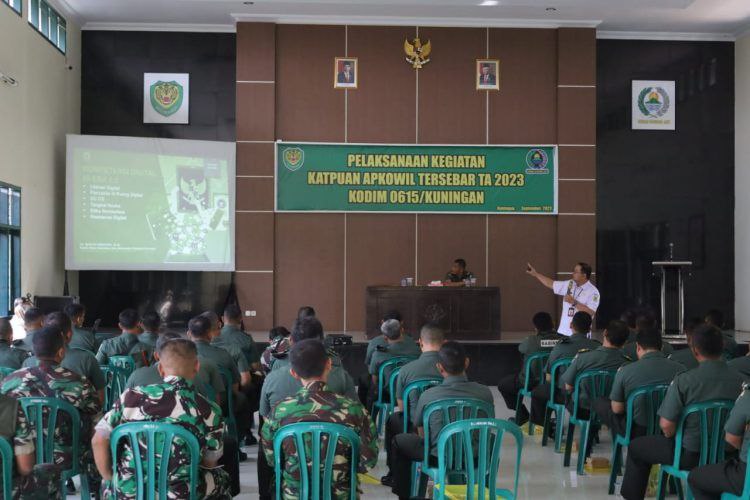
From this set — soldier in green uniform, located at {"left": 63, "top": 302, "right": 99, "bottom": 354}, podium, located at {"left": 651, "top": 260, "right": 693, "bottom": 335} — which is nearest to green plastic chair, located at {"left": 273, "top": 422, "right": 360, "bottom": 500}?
soldier in green uniform, located at {"left": 63, "top": 302, "right": 99, "bottom": 354}

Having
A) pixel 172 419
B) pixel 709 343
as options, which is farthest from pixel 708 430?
pixel 172 419

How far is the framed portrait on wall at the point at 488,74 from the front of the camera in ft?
38.0

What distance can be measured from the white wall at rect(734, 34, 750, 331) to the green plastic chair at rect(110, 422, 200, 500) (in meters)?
10.6

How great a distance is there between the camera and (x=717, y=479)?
3582 millimetres

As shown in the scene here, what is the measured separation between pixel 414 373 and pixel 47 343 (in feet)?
6.66

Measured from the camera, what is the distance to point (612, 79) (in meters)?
12.0

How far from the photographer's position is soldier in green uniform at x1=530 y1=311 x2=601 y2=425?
19.9 ft

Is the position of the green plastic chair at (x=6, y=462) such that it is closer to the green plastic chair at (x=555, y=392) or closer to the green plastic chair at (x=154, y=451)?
the green plastic chair at (x=154, y=451)

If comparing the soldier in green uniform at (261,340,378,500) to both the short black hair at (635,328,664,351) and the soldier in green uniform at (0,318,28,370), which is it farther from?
the soldier in green uniform at (0,318,28,370)

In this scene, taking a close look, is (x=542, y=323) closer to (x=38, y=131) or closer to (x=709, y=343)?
(x=709, y=343)

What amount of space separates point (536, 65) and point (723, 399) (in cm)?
828

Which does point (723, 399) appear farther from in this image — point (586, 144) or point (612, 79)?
point (612, 79)

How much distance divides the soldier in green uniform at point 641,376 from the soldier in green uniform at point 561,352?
1.11m

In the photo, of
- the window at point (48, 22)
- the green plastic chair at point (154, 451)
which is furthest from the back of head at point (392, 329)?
the window at point (48, 22)
